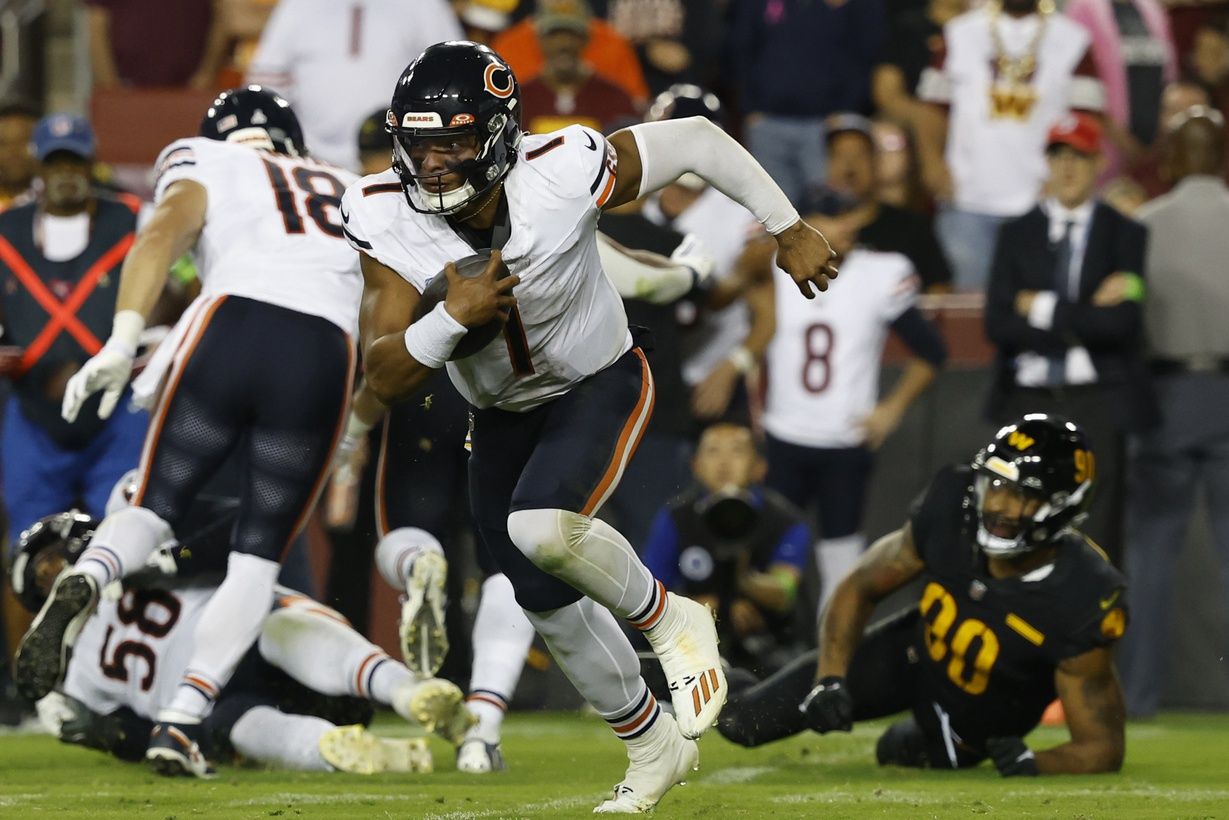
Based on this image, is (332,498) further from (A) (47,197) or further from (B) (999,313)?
(B) (999,313)

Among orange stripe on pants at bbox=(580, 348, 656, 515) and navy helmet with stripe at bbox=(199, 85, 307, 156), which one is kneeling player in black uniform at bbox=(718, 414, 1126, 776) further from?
navy helmet with stripe at bbox=(199, 85, 307, 156)

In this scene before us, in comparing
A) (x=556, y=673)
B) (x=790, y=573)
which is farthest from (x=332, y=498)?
(x=790, y=573)

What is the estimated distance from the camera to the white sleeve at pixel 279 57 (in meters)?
8.93

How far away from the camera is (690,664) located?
4418 mm

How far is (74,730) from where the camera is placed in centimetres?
567

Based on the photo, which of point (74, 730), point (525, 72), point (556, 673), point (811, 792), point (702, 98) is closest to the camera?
point (811, 792)

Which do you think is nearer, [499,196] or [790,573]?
[499,196]

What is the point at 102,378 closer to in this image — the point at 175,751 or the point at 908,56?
the point at 175,751

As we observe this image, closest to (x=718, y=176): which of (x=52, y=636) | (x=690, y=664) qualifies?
(x=690, y=664)

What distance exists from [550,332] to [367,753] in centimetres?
171

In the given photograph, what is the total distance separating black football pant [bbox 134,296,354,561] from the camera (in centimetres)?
539

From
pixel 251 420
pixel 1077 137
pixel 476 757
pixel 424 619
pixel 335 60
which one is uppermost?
pixel 335 60

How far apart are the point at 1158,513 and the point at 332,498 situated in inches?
129

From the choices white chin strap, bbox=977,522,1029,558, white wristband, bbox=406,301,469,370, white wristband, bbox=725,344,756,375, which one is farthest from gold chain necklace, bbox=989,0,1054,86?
white wristband, bbox=406,301,469,370
